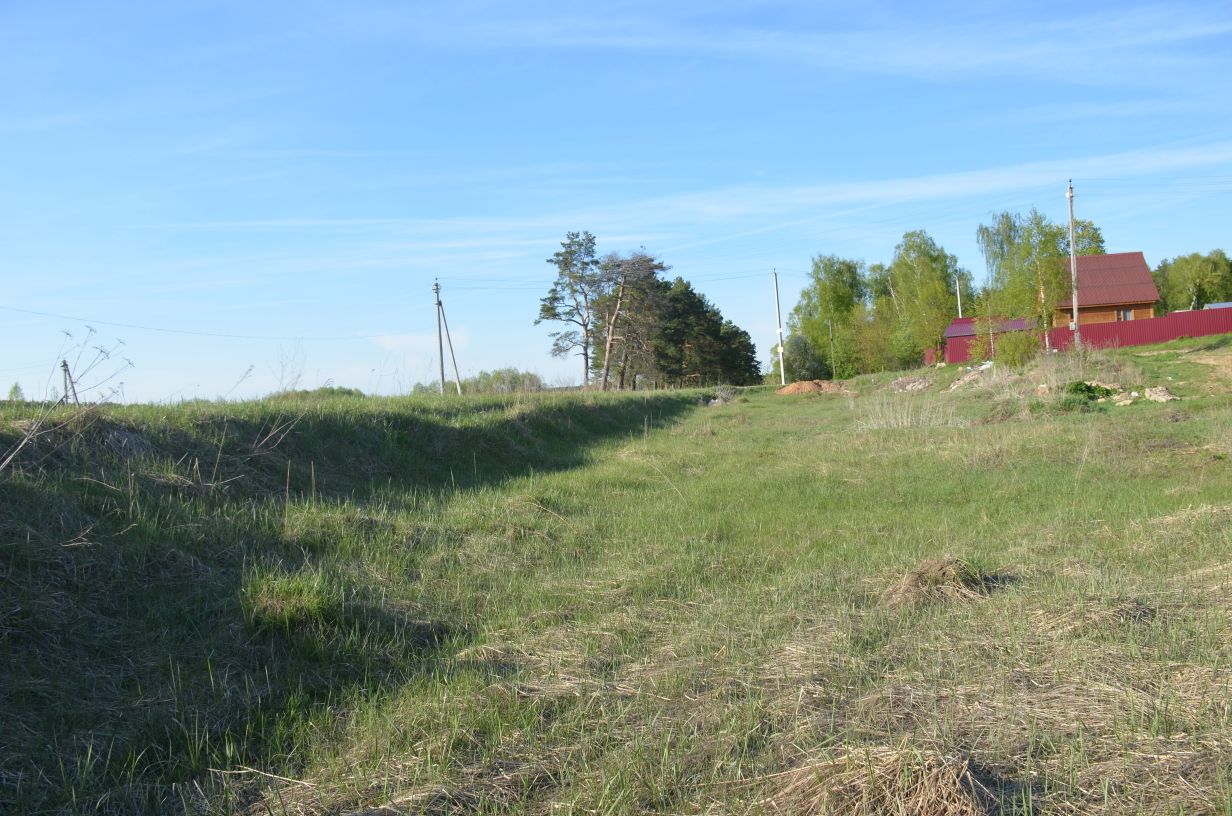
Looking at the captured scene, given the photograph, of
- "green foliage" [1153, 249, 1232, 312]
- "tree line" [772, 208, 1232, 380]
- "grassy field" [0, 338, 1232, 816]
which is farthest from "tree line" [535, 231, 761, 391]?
"green foliage" [1153, 249, 1232, 312]

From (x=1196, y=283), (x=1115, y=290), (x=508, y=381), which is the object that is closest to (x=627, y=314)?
(x=508, y=381)

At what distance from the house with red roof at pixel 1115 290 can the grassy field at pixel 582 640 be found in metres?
51.0

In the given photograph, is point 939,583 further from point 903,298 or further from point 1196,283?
point 1196,283

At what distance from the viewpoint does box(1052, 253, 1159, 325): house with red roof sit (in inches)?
2221

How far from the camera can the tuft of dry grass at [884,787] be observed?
321 centimetres

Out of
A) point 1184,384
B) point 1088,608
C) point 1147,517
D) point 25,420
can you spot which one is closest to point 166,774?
point 1088,608

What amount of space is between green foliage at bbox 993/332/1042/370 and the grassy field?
84.7 feet

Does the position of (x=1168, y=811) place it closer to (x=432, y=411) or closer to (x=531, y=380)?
(x=432, y=411)

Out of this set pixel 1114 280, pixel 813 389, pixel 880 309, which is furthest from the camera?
pixel 880 309

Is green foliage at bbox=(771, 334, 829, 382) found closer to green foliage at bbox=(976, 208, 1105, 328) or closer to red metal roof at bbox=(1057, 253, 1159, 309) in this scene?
red metal roof at bbox=(1057, 253, 1159, 309)

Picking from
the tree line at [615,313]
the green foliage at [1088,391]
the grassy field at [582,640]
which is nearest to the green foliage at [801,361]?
the tree line at [615,313]

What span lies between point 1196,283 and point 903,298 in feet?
92.5

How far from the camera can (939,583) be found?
6.54 m

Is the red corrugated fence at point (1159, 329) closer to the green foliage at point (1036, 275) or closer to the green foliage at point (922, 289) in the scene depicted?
the green foliage at point (1036, 275)
